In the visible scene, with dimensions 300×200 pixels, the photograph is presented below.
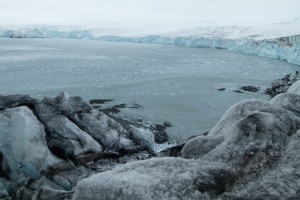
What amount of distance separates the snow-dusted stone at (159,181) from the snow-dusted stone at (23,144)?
6.64m

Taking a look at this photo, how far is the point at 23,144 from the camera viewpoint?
1148 cm

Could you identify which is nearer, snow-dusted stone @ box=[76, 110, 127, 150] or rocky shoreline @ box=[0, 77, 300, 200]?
Result: rocky shoreline @ box=[0, 77, 300, 200]

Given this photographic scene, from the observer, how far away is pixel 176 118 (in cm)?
2317

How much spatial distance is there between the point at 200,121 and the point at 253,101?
14.1 meters

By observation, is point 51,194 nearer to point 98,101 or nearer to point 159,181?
point 159,181

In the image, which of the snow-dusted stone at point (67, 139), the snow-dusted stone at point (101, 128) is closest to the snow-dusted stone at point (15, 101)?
the snow-dusted stone at point (67, 139)

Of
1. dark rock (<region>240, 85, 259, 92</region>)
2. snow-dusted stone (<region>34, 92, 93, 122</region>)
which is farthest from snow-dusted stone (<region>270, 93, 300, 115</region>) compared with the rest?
dark rock (<region>240, 85, 259, 92</region>)

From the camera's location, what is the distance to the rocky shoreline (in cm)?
486

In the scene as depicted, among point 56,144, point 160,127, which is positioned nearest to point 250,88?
point 160,127

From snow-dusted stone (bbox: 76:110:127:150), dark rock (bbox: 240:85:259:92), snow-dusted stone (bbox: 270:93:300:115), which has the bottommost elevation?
dark rock (bbox: 240:85:259:92)

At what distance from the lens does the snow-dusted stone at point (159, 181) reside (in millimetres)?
4645

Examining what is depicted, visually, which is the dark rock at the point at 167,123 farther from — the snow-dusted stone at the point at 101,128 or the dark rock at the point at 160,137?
the snow-dusted stone at the point at 101,128

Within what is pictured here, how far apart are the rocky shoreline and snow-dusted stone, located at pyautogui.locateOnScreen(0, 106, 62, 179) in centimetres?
3

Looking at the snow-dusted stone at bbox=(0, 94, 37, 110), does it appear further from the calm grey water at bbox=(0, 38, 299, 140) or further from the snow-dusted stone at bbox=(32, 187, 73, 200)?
the calm grey water at bbox=(0, 38, 299, 140)
